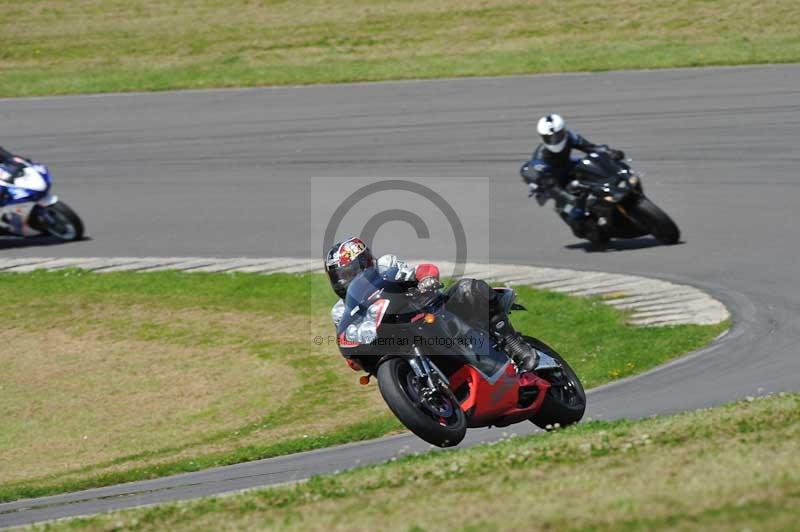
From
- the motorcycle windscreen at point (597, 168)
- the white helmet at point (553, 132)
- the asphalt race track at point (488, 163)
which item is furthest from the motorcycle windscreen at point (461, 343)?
the motorcycle windscreen at point (597, 168)

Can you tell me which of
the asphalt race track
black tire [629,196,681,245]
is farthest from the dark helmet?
black tire [629,196,681,245]

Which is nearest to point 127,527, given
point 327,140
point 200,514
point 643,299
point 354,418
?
point 200,514

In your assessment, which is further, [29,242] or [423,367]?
[29,242]

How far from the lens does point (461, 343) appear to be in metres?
9.30

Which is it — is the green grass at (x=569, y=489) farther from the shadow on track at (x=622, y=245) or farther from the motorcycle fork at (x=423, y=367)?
the shadow on track at (x=622, y=245)

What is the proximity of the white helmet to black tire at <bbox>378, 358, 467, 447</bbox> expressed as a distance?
830 centimetres

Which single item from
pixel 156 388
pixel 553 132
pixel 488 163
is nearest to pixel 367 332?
pixel 156 388

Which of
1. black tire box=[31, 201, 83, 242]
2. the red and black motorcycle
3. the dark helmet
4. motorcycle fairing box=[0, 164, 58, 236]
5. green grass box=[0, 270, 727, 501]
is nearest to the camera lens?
the red and black motorcycle

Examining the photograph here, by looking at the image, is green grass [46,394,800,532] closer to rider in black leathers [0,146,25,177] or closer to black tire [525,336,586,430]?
black tire [525,336,586,430]

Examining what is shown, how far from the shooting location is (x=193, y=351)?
14453 millimetres

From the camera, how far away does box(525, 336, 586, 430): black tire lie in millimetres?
9820

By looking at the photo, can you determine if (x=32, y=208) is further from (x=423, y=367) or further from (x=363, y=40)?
(x=363, y=40)

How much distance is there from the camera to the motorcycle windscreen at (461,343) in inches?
359

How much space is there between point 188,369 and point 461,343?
5.27 m
